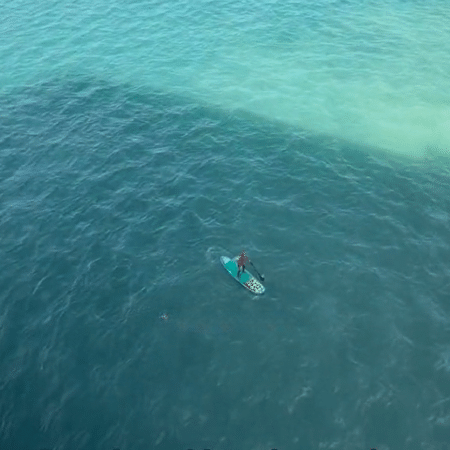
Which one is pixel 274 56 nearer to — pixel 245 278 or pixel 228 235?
pixel 228 235

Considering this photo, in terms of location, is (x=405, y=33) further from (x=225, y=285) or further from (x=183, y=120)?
(x=225, y=285)

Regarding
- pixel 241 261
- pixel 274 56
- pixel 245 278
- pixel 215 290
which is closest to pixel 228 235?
pixel 241 261

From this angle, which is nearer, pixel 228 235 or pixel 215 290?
pixel 215 290

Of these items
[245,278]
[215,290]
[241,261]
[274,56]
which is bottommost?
[215,290]

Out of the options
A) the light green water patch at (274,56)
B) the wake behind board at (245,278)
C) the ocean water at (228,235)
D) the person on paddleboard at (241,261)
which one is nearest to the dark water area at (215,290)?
the ocean water at (228,235)

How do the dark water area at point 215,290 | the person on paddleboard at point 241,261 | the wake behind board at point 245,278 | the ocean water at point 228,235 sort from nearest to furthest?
the dark water area at point 215,290 < the ocean water at point 228,235 < the wake behind board at point 245,278 < the person on paddleboard at point 241,261

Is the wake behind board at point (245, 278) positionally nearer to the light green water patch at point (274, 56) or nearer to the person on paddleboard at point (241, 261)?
the person on paddleboard at point (241, 261)

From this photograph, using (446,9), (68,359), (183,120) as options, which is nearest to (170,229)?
(68,359)
